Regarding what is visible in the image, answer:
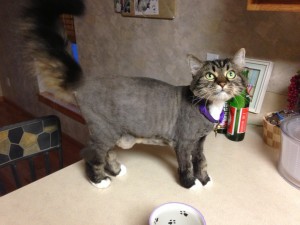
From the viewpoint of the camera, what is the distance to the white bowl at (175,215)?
53 centimetres

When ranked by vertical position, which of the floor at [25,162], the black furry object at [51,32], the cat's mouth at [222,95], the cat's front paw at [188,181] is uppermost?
the black furry object at [51,32]

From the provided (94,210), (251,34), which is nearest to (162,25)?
(251,34)

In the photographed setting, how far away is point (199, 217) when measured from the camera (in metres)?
0.52

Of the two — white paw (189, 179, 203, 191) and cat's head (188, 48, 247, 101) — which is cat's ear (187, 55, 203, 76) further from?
white paw (189, 179, 203, 191)

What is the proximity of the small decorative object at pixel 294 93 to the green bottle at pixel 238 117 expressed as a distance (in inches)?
5.4

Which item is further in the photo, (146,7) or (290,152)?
(146,7)

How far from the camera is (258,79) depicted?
98cm

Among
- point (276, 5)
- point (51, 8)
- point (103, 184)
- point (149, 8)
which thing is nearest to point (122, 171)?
point (103, 184)

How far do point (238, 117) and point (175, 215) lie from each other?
520 mm

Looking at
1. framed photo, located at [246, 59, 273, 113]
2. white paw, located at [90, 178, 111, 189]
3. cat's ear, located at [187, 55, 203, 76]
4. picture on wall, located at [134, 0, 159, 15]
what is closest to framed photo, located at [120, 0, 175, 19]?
picture on wall, located at [134, 0, 159, 15]

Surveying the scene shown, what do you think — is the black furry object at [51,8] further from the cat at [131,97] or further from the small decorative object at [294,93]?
the small decorative object at [294,93]

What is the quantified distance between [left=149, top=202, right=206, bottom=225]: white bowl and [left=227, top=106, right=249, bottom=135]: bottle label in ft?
1.62

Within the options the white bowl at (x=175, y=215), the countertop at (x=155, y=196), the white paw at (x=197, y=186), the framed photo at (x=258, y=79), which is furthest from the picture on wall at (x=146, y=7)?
the white bowl at (x=175, y=215)

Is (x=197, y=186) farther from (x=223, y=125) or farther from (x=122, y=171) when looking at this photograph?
(x=223, y=125)
